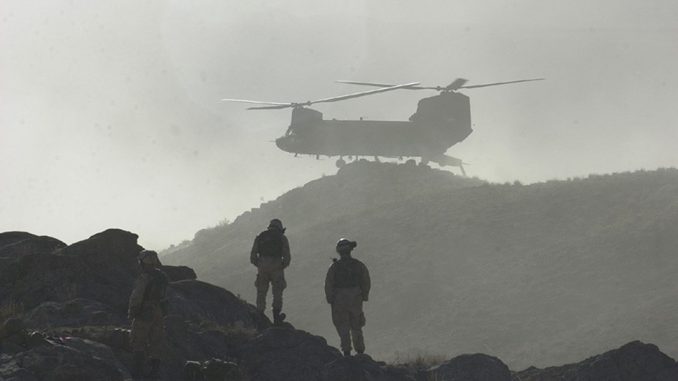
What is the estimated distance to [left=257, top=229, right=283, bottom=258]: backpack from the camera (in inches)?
731

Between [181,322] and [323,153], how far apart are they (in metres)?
64.0

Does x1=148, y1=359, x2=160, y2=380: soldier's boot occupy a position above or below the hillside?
below

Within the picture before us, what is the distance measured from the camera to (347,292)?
18.1m

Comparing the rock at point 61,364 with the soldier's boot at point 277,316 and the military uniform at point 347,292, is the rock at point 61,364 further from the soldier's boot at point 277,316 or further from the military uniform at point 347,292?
the military uniform at point 347,292

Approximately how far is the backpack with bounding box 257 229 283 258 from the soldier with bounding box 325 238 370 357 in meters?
1.12

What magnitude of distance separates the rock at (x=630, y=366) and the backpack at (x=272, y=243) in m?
5.79

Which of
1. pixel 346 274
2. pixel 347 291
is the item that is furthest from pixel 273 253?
pixel 347 291

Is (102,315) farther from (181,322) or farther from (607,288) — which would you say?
(607,288)

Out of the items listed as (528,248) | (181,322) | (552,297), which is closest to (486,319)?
(552,297)

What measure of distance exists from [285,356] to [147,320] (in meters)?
2.82

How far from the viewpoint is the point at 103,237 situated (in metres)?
19.6

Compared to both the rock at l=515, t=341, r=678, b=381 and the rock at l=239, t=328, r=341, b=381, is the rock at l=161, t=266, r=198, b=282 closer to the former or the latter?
the rock at l=239, t=328, r=341, b=381

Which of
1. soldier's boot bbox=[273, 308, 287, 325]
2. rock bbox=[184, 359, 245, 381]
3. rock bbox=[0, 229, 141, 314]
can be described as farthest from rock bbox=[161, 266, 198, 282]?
rock bbox=[184, 359, 245, 381]

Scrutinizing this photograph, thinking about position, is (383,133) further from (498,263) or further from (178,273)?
(178,273)
